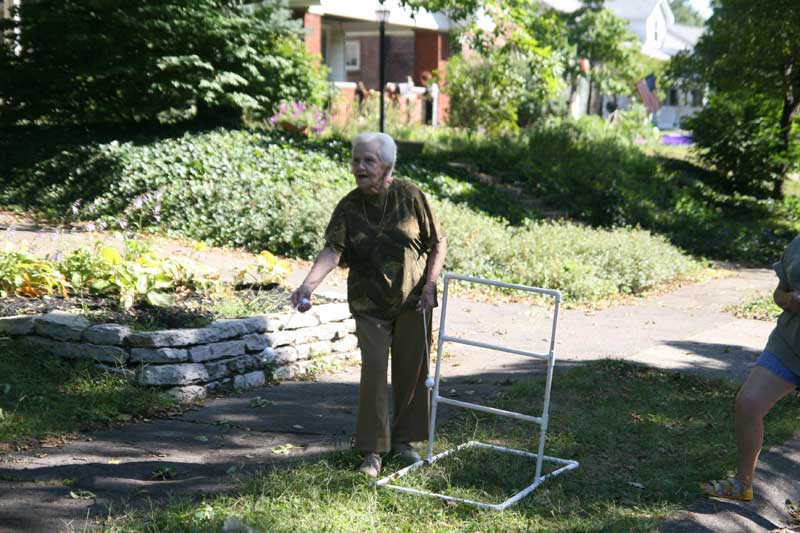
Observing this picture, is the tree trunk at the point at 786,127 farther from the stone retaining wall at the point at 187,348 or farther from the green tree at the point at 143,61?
the stone retaining wall at the point at 187,348

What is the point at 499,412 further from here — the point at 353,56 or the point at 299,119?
the point at 353,56

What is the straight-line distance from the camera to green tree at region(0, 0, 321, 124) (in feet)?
52.2

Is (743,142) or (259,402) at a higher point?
(743,142)

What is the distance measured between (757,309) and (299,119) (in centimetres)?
1094

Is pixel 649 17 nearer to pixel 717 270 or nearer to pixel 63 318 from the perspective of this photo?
pixel 717 270

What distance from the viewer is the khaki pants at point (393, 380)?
5.01 m

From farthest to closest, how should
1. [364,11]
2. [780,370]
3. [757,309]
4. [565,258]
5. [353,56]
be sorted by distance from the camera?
[353,56]
[364,11]
[565,258]
[757,309]
[780,370]

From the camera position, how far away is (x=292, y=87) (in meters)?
17.6

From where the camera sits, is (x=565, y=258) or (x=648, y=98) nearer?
(x=565, y=258)

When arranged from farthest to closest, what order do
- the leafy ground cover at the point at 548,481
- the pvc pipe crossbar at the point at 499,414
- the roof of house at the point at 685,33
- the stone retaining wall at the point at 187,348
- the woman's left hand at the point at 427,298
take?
the roof of house at the point at 685,33, the stone retaining wall at the point at 187,348, the woman's left hand at the point at 427,298, the pvc pipe crossbar at the point at 499,414, the leafy ground cover at the point at 548,481

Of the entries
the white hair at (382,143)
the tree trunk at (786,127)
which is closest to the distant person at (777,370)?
the white hair at (382,143)

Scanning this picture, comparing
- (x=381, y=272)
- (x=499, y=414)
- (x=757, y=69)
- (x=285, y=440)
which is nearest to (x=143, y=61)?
(x=285, y=440)

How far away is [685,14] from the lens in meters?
139

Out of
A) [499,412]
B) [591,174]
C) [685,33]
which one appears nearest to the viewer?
[499,412]
